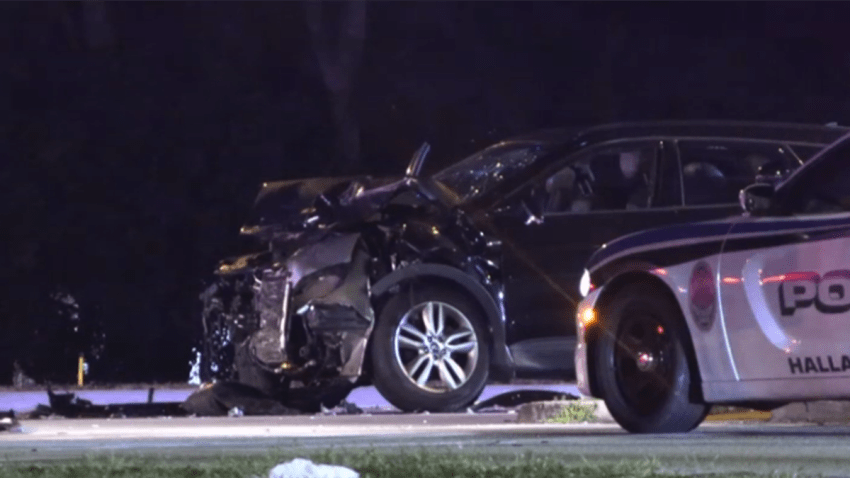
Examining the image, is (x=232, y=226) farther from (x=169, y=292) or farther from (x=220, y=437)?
(x=220, y=437)

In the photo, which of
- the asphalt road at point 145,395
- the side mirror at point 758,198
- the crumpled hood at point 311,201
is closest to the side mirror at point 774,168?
the crumpled hood at point 311,201

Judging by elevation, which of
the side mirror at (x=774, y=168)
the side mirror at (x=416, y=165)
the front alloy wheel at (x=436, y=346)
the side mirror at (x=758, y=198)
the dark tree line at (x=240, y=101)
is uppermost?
the dark tree line at (x=240, y=101)

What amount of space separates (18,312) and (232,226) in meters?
2.34

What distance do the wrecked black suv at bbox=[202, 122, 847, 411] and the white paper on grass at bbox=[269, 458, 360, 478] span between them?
590 centimetres

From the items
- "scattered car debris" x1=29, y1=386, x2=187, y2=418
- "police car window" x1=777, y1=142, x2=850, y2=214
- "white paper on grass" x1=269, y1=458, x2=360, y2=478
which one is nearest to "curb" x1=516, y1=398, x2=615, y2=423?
"police car window" x1=777, y1=142, x2=850, y2=214

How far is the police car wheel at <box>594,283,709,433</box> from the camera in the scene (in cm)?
881

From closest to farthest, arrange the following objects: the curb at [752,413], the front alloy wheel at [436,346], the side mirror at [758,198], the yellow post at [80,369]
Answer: the side mirror at [758,198]
the curb at [752,413]
the front alloy wheel at [436,346]
the yellow post at [80,369]

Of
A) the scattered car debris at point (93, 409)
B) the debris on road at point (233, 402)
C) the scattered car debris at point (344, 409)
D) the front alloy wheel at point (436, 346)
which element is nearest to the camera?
the front alloy wheel at point (436, 346)

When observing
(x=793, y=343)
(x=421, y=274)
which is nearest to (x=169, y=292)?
(x=421, y=274)

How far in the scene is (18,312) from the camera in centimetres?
1948

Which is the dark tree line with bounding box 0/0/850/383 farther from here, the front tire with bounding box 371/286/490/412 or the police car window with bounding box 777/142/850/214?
the police car window with bounding box 777/142/850/214

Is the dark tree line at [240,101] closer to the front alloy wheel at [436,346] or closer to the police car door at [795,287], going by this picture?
the front alloy wheel at [436,346]

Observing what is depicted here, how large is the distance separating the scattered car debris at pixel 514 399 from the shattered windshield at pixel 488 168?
1474mm

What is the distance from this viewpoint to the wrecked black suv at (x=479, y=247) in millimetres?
11914
